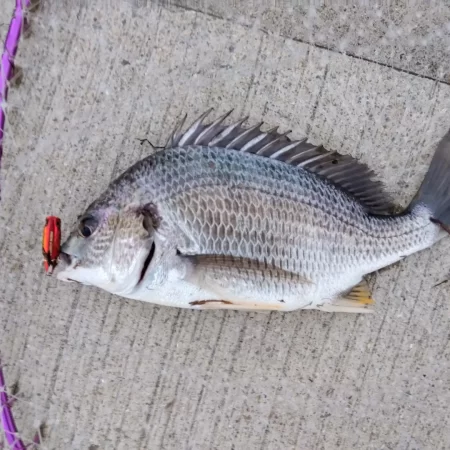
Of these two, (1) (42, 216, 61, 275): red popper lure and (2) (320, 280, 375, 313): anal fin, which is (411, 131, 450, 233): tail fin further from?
(1) (42, 216, 61, 275): red popper lure

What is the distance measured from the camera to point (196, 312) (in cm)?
249

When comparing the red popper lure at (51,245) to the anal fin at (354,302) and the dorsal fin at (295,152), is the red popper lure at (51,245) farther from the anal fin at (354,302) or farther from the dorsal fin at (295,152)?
the anal fin at (354,302)

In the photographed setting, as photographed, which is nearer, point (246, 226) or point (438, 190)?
point (246, 226)

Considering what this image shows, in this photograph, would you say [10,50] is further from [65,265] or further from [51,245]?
[65,265]

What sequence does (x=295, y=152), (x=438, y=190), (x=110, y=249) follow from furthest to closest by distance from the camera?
(x=438, y=190) → (x=295, y=152) → (x=110, y=249)

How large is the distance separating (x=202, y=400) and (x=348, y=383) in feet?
2.27

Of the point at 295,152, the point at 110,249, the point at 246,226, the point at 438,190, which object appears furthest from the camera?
the point at 438,190

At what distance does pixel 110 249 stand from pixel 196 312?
0.62m

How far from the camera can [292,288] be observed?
7.29ft

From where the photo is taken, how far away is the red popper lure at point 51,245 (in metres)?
2.11

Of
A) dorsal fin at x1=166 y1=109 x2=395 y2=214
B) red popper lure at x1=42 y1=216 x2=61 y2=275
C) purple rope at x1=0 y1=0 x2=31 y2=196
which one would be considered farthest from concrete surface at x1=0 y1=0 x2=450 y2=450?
red popper lure at x1=42 y1=216 x2=61 y2=275

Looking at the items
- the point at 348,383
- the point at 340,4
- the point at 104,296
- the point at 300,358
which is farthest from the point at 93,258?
the point at 340,4

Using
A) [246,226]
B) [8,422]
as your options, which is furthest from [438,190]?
[8,422]

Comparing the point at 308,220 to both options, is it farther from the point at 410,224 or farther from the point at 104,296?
the point at 104,296
